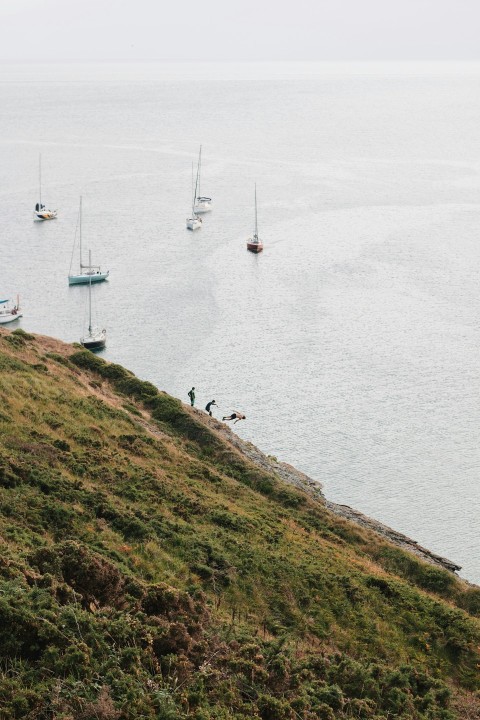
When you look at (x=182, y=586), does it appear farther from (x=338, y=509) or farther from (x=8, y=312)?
(x=8, y=312)

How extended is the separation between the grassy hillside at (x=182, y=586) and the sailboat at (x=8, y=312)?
148 feet

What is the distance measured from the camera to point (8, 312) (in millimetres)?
95188

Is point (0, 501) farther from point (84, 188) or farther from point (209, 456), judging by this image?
point (84, 188)

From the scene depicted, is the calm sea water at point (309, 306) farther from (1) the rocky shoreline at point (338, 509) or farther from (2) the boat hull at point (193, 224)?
(1) the rocky shoreline at point (338, 509)

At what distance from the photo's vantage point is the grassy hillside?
1908cm

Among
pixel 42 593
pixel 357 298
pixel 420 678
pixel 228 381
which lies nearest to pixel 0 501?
pixel 42 593

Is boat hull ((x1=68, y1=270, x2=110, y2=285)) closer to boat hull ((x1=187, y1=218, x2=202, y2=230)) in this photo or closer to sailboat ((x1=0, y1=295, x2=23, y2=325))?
sailboat ((x1=0, y1=295, x2=23, y2=325))

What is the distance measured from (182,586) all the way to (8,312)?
72207mm

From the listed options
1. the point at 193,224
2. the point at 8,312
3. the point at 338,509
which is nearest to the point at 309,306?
the point at 8,312

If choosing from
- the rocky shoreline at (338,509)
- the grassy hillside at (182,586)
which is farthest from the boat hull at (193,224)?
the grassy hillside at (182,586)

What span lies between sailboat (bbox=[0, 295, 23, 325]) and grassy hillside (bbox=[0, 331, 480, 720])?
Answer: 45122 millimetres

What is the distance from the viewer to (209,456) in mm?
44938

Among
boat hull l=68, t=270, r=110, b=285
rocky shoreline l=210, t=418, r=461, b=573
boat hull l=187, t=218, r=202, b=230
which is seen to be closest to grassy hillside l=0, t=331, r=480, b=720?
rocky shoreline l=210, t=418, r=461, b=573

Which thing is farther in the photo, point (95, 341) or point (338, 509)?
point (95, 341)
